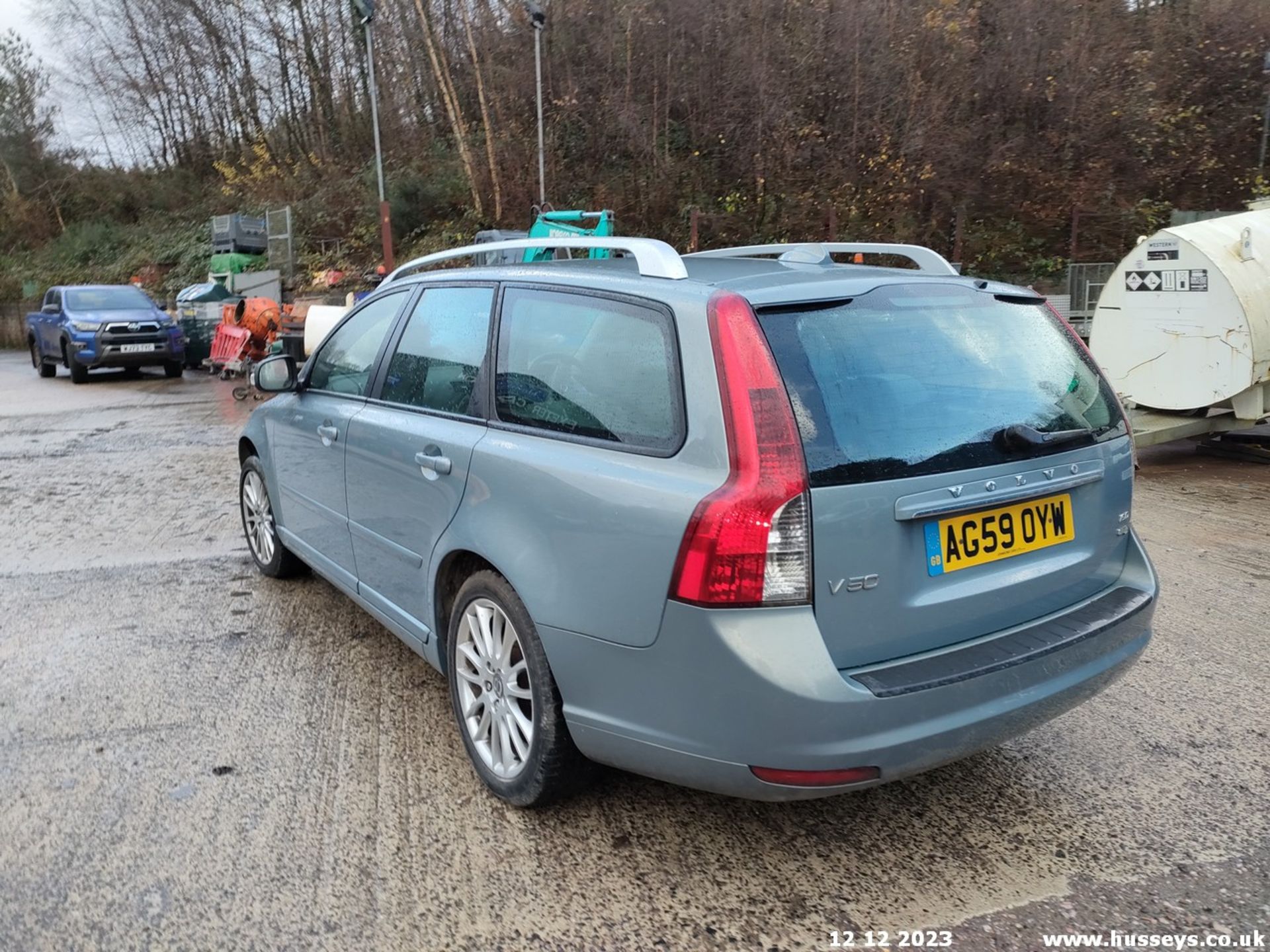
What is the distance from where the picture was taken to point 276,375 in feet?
15.0

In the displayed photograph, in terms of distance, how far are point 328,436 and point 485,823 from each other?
191cm

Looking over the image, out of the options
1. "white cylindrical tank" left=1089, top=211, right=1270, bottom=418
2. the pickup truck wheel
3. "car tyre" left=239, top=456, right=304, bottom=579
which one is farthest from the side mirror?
the pickup truck wheel

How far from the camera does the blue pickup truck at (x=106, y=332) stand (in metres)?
15.9

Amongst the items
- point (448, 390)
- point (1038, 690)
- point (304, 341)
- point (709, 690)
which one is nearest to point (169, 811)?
point (448, 390)

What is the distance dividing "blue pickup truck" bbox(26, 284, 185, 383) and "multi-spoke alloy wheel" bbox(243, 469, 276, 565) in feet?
41.5

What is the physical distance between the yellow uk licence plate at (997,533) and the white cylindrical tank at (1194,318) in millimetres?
5640

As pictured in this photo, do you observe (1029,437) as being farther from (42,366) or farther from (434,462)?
(42,366)

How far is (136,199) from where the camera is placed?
32.9 m

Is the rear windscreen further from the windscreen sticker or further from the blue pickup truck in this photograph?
the blue pickup truck

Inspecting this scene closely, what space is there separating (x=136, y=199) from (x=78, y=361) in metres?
20.4

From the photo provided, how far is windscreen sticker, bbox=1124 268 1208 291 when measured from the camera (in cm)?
727

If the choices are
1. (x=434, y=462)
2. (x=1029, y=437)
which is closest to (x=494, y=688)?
(x=434, y=462)

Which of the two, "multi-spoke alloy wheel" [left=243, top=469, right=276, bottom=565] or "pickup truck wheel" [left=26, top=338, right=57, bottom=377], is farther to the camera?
"pickup truck wheel" [left=26, top=338, right=57, bottom=377]
